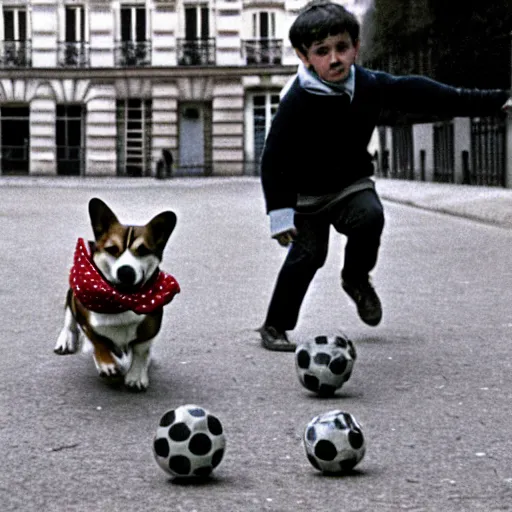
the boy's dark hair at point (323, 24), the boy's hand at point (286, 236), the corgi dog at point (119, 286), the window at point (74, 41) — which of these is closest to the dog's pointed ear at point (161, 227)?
the corgi dog at point (119, 286)

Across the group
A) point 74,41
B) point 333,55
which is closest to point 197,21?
point 74,41

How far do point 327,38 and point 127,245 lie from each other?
1513mm

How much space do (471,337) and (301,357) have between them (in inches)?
80.4

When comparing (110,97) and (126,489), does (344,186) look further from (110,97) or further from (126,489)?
(110,97)

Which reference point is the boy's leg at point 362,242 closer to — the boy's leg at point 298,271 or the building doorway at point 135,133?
the boy's leg at point 298,271

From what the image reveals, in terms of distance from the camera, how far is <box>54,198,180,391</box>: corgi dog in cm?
552

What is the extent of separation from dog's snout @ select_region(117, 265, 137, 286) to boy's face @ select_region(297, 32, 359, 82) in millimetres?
1566

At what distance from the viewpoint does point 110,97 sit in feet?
158

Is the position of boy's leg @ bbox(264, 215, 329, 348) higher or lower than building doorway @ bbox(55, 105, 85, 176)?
lower

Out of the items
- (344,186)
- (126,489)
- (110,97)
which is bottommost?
(126,489)

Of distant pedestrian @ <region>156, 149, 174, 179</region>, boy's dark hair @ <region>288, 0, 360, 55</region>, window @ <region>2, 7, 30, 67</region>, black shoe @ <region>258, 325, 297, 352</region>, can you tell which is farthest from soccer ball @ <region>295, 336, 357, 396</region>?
window @ <region>2, 7, 30, 67</region>

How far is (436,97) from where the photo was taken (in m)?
6.66

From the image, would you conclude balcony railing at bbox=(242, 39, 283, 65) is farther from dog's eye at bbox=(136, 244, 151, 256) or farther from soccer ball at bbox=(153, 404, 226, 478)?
soccer ball at bbox=(153, 404, 226, 478)

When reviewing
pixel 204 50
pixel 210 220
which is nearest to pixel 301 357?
pixel 210 220
